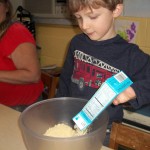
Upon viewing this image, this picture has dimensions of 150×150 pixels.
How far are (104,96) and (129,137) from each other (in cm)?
36

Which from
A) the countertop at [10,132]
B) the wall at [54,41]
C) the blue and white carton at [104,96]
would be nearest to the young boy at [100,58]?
the blue and white carton at [104,96]

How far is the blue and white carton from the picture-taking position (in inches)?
20.0

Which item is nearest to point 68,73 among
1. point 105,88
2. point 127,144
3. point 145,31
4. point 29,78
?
point 29,78

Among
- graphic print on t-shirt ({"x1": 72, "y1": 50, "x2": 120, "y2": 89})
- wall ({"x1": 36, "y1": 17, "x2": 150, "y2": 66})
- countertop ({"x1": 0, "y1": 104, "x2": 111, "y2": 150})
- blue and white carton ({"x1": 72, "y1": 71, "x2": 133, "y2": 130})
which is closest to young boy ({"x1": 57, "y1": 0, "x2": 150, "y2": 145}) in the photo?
graphic print on t-shirt ({"x1": 72, "y1": 50, "x2": 120, "y2": 89})

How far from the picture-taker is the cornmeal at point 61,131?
26.2 inches

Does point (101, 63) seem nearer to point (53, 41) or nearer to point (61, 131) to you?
point (61, 131)

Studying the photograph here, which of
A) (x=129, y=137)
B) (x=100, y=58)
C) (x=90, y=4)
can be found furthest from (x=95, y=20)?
(x=129, y=137)

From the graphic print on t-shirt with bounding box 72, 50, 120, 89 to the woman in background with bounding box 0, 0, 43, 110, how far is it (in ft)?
1.15

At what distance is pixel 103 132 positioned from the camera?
61cm

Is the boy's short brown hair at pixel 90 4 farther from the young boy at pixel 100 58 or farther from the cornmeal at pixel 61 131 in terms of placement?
the cornmeal at pixel 61 131

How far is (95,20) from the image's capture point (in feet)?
2.56

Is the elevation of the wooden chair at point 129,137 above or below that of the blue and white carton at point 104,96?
below

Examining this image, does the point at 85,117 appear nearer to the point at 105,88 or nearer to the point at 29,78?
the point at 105,88

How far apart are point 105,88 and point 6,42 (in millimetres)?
847
